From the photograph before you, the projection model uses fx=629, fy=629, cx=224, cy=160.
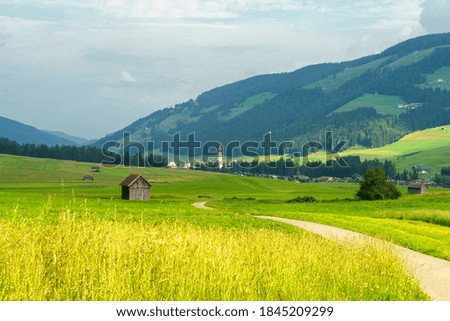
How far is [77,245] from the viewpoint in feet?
44.6

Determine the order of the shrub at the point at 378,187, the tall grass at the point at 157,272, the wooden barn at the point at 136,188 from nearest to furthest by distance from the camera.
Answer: the tall grass at the point at 157,272 → the shrub at the point at 378,187 → the wooden barn at the point at 136,188

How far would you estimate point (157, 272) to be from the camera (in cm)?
1363

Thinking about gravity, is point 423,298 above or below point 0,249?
below

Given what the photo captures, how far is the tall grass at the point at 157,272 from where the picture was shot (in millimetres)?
12477

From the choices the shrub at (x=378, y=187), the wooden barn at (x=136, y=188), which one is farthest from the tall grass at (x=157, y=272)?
the wooden barn at (x=136, y=188)

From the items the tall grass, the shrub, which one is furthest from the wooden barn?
the tall grass

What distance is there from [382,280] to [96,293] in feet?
26.3

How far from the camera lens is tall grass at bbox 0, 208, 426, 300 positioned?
12.5 meters

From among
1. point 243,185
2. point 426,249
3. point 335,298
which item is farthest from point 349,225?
→ point 243,185

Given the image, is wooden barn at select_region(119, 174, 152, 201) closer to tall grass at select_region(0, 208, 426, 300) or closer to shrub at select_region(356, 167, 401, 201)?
shrub at select_region(356, 167, 401, 201)

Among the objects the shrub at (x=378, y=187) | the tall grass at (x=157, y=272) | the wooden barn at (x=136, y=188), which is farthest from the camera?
the wooden barn at (x=136, y=188)

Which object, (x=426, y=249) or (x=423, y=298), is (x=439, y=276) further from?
(x=426, y=249)

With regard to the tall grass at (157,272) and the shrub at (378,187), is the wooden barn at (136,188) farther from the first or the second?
the tall grass at (157,272)
